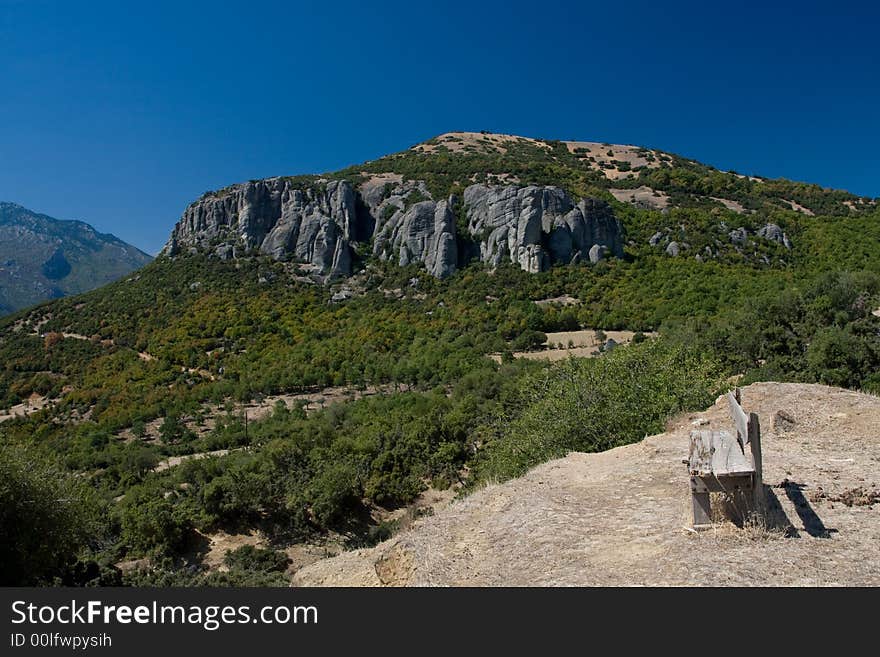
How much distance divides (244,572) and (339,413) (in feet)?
61.8

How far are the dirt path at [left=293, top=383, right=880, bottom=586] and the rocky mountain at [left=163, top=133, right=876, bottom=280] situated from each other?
179ft

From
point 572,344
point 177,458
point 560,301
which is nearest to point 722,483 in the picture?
point 177,458

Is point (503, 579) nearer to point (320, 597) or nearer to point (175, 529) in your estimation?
point (320, 597)

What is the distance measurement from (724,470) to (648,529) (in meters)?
1.47

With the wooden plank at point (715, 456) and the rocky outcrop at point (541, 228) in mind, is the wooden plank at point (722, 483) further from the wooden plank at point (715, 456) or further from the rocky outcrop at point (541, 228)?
the rocky outcrop at point (541, 228)

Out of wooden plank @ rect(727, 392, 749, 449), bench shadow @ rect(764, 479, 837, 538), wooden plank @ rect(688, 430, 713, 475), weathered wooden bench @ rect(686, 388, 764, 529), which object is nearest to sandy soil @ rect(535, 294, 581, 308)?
bench shadow @ rect(764, 479, 837, 538)

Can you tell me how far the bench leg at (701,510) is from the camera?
Result: 5.80m

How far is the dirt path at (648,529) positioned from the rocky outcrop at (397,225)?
54.7m

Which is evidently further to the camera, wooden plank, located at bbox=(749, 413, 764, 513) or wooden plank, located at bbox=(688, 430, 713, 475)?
wooden plank, located at bbox=(749, 413, 764, 513)

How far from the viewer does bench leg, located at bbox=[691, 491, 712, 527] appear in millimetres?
5805

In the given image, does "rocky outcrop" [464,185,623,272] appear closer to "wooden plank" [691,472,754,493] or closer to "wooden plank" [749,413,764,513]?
"wooden plank" [749,413,764,513]

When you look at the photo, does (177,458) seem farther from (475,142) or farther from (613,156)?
(613,156)

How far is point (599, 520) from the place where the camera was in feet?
23.1

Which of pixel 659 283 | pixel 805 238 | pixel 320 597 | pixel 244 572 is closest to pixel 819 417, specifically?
pixel 320 597
